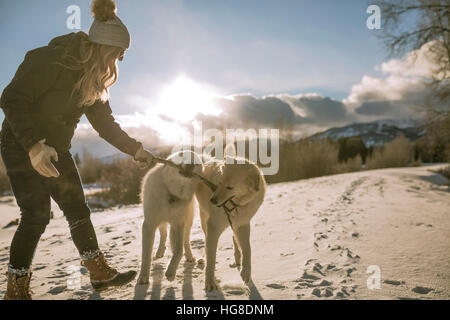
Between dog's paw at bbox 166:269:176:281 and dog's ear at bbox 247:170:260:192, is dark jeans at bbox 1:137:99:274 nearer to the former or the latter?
dog's paw at bbox 166:269:176:281

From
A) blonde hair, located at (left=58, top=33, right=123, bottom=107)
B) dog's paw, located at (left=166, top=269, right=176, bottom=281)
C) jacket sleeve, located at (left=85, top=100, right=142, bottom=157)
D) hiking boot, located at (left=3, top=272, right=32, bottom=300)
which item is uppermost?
blonde hair, located at (left=58, top=33, right=123, bottom=107)

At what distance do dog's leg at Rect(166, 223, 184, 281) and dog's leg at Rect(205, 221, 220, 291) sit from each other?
0.88ft

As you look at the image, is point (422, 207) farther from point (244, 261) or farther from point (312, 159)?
Result: point (312, 159)

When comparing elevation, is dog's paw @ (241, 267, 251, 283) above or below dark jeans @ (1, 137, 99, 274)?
below

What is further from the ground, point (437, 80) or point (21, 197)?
point (437, 80)

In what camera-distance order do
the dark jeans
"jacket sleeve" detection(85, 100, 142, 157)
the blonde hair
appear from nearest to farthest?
the dark jeans
the blonde hair
"jacket sleeve" detection(85, 100, 142, 157)

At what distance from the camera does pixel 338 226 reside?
434cm

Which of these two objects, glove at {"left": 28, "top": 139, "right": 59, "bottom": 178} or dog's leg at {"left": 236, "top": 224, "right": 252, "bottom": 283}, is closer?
glove at {"left": 28, "top": 139, "right": 59, "bottom": 178}

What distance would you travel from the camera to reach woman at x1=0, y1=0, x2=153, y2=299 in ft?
6.49

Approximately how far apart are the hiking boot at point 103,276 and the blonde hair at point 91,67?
1.31m

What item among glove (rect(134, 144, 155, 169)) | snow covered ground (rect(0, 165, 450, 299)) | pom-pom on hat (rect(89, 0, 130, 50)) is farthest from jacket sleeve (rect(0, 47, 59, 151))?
snow covered ground (rect(0, 165, 450, 299))

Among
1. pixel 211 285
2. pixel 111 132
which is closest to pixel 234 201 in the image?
pixel 211 285
